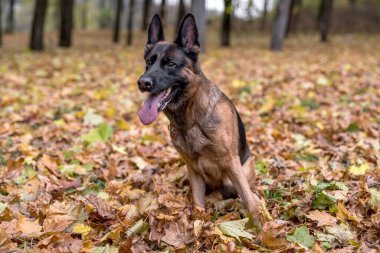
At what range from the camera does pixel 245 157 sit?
4547 millimetres

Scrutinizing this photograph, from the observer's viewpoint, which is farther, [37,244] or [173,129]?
[173,129]

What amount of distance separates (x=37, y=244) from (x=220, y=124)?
1.90 meters

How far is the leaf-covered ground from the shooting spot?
11.4 feet

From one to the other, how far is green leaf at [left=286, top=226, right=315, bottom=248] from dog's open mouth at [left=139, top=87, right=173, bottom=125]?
1.56 metres

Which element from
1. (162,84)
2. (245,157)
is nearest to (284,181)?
(245,157)

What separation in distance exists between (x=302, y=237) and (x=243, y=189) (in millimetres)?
759

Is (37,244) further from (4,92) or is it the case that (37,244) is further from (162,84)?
(4,92)

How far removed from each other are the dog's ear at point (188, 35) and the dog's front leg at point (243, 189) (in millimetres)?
1165

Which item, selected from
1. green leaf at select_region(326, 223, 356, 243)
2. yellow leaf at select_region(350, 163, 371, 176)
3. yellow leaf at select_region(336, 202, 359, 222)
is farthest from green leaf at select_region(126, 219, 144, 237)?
yellow leaf at select_region(350, 163, 371, 176)

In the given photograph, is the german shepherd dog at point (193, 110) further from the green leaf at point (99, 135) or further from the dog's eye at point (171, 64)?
the green leaf at point (99, 135)

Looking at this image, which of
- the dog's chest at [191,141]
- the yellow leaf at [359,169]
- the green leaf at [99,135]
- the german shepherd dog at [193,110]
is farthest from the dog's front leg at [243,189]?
the green leaf at [99,135]

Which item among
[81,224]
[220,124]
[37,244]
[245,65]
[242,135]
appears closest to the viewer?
[37,244]

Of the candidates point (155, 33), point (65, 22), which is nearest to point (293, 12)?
point (65, 22)

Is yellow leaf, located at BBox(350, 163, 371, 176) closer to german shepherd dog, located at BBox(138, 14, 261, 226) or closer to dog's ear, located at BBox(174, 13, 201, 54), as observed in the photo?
german shepherd dog, located at BBox(138, 14, 261, 226)
